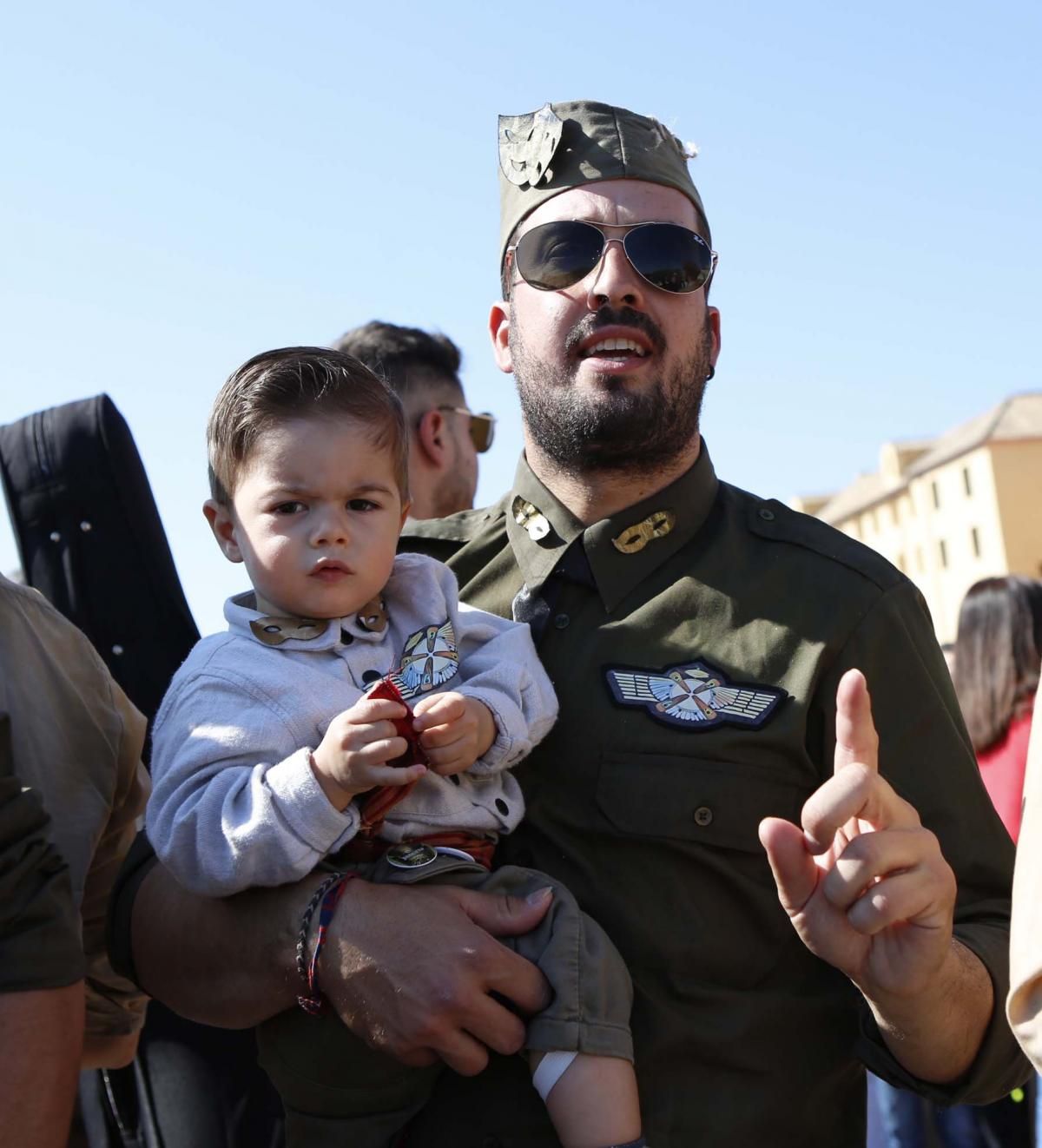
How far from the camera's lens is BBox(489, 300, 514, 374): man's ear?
142 inches

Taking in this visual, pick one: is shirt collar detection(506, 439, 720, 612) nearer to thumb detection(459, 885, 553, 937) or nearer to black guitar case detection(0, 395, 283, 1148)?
thumb detection(459, 885, 553, 937)

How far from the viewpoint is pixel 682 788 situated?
2789mm

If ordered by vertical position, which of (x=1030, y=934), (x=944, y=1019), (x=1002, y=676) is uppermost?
(x=1030, y=934)

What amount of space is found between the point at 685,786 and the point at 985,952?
61 centimetres

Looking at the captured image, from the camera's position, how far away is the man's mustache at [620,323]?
3.24 metres

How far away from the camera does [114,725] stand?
3.02 m

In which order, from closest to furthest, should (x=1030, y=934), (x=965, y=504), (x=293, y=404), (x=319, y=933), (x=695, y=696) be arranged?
(x=1030, y=934) → (x=319, y=933) → (x=293, y=404) → (x=695, y=696) → (x=965, y=504)

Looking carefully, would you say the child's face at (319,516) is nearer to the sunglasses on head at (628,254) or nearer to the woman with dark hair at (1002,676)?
the sunglasses on head at (628,254)

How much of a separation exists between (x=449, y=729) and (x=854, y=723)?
671 mm

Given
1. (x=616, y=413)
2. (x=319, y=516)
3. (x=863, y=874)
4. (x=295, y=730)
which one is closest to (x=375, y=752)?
(x=295, y=730)

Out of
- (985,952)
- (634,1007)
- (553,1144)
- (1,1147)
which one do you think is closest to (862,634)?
(985,952)

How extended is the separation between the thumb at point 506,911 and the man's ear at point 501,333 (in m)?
1.49

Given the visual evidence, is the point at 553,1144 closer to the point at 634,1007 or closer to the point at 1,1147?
the point at 634,1007

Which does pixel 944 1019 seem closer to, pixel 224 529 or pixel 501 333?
pixel 224 529
